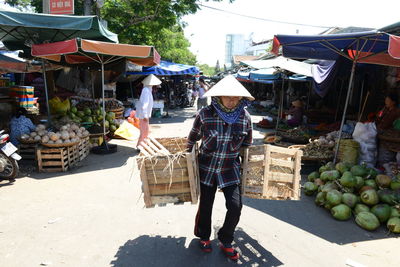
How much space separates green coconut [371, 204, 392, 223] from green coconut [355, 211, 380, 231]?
123 millimetres

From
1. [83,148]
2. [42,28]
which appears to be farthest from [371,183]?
[42,28]

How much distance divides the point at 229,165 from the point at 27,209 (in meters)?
→ 3.29

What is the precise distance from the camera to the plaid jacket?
2.89m

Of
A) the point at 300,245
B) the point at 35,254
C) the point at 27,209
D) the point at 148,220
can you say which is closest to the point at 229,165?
the point at 300,245

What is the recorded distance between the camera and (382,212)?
4105 mm

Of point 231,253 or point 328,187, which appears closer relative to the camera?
point 231,253

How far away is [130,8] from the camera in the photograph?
45.7 feet

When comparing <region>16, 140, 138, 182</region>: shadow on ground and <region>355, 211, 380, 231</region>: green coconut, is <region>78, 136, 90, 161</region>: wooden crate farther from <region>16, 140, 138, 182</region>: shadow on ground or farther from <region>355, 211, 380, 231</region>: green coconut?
<region>355, 211, 380, 231</region>: green coconut

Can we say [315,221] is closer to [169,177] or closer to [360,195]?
[360,195]

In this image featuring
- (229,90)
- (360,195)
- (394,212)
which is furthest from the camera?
(360,195)

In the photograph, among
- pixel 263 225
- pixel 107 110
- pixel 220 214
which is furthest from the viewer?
pixel 107 110

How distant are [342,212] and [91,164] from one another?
5.34 metres

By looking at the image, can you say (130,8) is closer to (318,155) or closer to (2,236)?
(318,155)

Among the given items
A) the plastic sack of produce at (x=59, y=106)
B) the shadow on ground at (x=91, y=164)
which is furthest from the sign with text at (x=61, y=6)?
the shadow on ground at (x=91, y=164)
